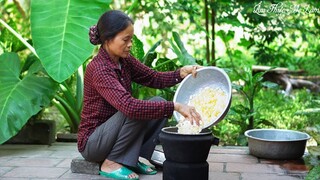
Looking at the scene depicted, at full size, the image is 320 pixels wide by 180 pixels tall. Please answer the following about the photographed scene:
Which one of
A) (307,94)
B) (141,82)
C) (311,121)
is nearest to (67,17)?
(141,82)

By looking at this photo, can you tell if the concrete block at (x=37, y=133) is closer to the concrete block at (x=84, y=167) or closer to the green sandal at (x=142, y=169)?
the concrete block at (x=84, y=167)

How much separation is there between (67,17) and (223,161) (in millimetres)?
1291

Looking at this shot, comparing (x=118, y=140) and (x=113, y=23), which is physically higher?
(x=113, y=23)

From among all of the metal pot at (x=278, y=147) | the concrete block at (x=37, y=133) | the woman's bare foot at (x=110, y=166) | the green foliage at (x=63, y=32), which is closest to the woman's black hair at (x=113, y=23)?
the green foliage at (x=63, y=32)

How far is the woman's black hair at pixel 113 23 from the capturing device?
8.93 ft

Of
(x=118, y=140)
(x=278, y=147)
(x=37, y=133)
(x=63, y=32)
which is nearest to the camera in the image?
(x=118, y=140)

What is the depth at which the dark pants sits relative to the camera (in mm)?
2828

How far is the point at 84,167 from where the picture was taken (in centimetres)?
303

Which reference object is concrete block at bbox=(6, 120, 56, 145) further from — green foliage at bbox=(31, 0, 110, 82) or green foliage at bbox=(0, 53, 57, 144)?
green foliage at bbox=(31, 0, 110, 82)

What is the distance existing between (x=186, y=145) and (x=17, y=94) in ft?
4.59

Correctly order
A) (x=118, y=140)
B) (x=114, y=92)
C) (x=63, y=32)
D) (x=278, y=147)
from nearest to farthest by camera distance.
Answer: (x=114, y=92), (x=118, y=140), (x=63, y=32), (x=278, y=147)

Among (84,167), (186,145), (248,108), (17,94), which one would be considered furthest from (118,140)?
(248,108)

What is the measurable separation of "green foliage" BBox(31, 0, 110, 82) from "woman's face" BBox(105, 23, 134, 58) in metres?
0.32

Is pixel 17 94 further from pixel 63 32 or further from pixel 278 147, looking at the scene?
pixel 278 147
